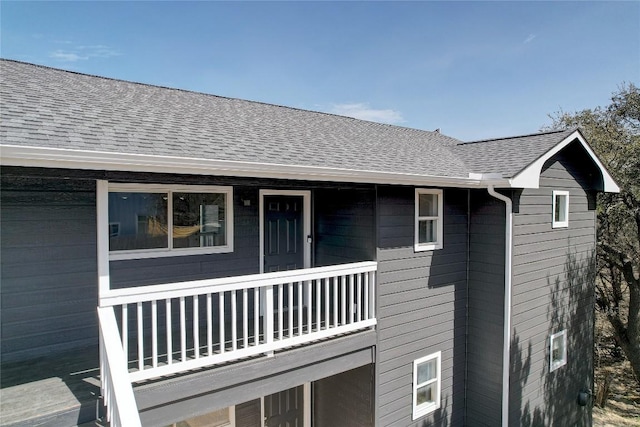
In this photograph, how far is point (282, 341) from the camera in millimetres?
4832

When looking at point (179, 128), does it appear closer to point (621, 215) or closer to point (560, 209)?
point (560, 209)

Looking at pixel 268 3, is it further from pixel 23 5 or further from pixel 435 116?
pixel 435 116

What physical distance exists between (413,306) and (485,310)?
1706mm

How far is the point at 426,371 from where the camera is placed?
271 inches

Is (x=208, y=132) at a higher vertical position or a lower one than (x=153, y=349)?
higher

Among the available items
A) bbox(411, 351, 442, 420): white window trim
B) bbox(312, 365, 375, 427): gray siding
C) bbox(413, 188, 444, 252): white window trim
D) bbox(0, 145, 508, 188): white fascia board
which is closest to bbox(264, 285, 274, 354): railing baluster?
bbox(0, 145, 508, 188): white fascia board

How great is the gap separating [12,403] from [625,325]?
17.0 meters

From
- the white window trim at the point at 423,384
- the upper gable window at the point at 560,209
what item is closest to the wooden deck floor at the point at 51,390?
the white window trim at the point at 423,384

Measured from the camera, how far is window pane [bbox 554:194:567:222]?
8008 mm

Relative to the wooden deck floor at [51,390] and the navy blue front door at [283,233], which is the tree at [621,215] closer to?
the navy blue front door at [283,233]

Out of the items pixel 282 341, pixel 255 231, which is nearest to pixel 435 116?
pixel 255 231

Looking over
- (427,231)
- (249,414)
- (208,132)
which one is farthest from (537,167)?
(249,414)

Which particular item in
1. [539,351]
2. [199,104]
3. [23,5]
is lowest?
[539,351]

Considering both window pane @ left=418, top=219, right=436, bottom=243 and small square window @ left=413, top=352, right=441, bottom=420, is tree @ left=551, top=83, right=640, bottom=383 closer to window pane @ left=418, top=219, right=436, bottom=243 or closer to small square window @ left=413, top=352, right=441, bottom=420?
window pane @ left=418, top=219, right=436, bottom=243
